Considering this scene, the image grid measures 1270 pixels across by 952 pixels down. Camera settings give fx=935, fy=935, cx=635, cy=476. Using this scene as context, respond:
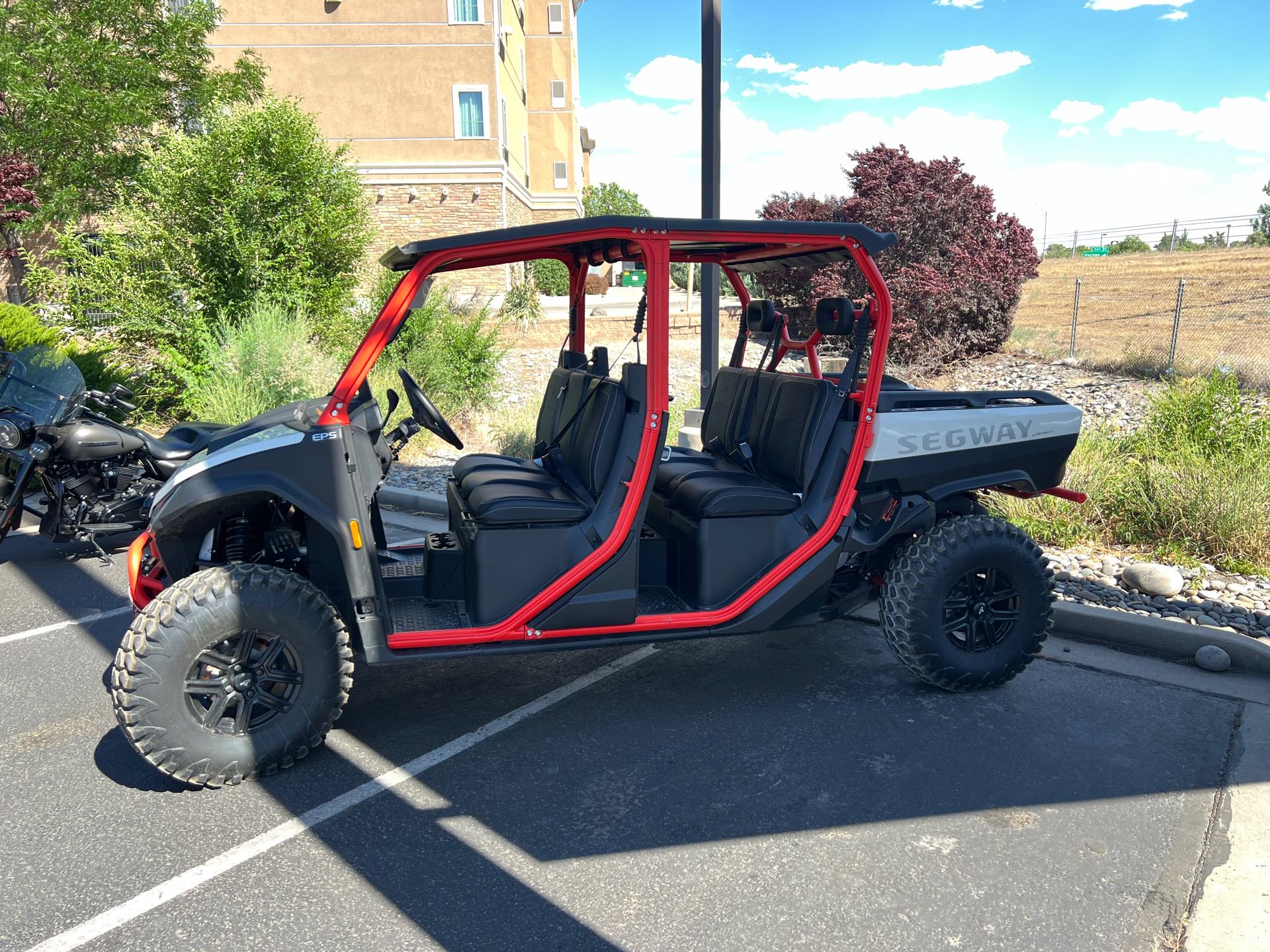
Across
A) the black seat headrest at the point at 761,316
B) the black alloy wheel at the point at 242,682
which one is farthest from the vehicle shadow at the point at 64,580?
the black seat headrest at the point at 761,316

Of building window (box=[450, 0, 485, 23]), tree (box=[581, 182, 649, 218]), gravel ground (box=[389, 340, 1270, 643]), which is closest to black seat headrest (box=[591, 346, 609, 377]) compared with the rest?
gravel ground (box=[389, 340, 1270, 643])

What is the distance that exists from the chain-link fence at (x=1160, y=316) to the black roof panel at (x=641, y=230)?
22.4 feet

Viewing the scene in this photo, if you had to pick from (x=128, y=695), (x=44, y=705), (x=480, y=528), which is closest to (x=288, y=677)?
(x=128, y=695)

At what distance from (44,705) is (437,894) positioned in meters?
2.34

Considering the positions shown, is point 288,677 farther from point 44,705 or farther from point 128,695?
point 44,705

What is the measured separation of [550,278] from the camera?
34.6 m

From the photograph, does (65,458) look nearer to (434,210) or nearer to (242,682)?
(242,682)

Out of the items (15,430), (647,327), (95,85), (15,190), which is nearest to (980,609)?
(647,327)

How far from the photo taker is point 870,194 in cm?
1369

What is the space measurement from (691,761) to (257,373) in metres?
6.96

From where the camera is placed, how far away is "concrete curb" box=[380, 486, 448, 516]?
7164 mm

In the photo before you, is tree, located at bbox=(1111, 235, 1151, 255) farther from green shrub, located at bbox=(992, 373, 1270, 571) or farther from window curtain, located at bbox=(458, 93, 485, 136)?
green shrub, located at bbox=(992, 373, 1270, 571)

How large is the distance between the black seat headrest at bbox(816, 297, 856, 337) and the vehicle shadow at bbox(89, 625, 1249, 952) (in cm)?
159

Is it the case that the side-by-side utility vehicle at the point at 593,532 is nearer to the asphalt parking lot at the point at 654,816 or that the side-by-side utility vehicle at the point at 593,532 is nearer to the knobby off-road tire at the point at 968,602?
the knobby off-road tire at the point at 968,602
